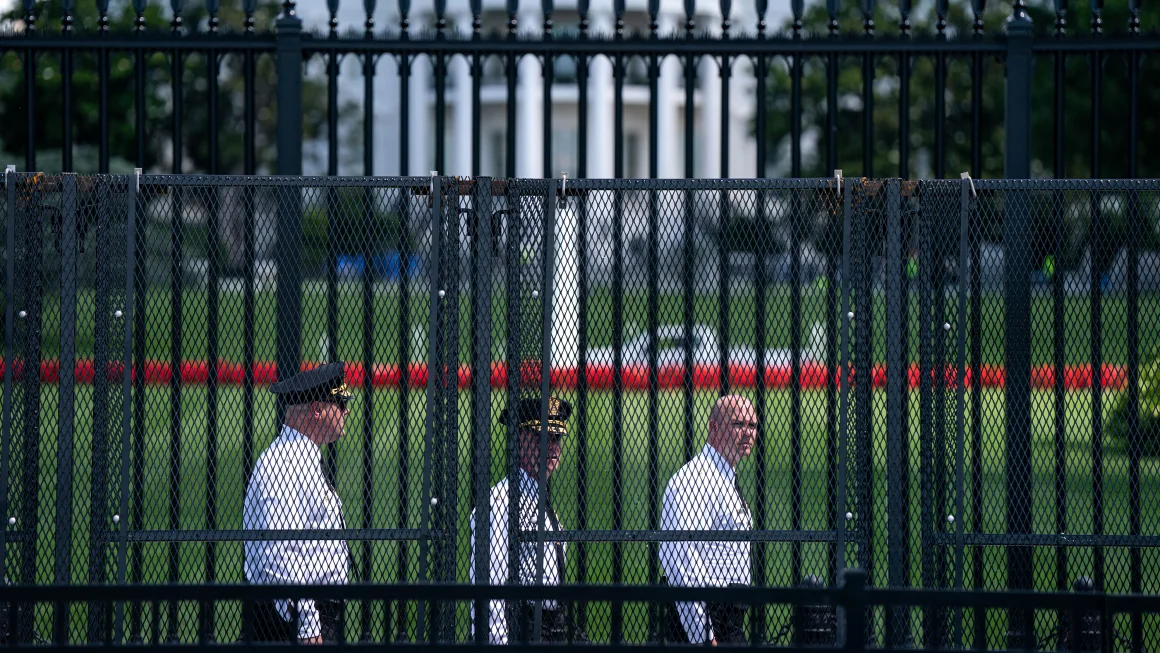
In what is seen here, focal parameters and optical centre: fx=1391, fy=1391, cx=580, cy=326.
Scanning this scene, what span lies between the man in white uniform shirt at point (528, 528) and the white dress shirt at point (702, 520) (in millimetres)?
393

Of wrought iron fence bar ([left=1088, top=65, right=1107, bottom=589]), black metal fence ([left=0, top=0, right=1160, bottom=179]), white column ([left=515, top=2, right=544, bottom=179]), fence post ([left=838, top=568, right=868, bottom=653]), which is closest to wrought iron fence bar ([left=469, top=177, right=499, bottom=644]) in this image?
black metal fence ([left=0, top=0, right=1160, bottom=179])

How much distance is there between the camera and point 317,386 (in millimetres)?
4770

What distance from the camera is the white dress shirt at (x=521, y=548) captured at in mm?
4730

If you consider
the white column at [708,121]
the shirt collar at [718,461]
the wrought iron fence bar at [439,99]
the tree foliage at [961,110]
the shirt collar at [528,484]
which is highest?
the white column at [708,121]

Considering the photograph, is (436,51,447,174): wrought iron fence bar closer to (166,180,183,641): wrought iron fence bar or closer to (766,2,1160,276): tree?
(166,180,183,641): wrought iron fence bar

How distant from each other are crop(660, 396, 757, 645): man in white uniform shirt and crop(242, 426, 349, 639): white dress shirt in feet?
3.76

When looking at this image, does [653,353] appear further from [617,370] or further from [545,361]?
[545,361]

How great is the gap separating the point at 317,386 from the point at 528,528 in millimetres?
871

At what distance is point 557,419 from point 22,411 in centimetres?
190

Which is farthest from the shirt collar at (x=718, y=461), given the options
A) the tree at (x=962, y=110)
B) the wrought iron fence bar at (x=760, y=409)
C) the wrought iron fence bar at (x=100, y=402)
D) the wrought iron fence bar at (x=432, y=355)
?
the tree at (x=962, y=110)

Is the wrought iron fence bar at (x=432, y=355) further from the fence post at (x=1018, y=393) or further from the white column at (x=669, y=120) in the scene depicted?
the white column at (x=669, y=120)

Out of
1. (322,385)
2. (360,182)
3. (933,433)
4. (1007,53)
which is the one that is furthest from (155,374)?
(1007,53)

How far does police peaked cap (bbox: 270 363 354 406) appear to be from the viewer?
15.6 ft

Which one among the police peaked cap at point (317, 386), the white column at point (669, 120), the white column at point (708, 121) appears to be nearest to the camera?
the police peaked cap at point (317, 386)
